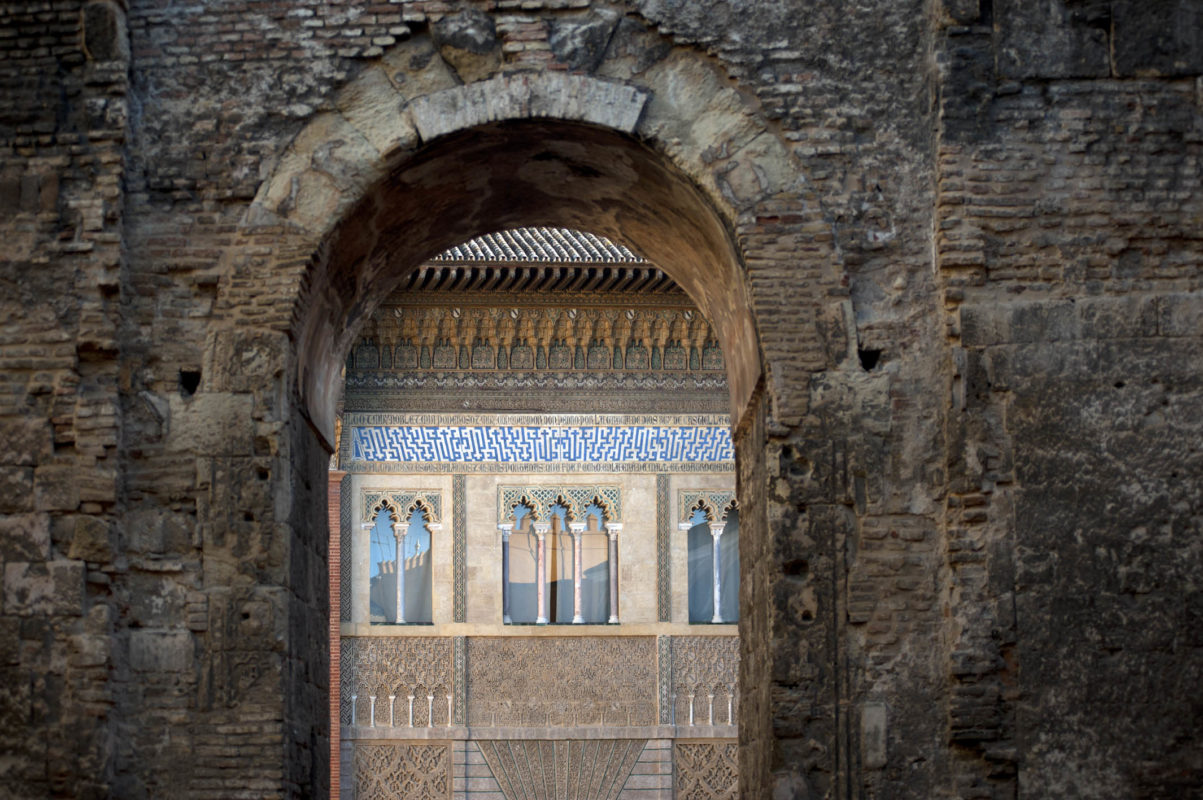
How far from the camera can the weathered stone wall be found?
18.7ft

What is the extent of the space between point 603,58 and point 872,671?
2.57 m

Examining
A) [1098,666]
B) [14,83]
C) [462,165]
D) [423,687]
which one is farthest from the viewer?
[423,687]

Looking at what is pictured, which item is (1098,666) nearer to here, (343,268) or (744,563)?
(744,563)

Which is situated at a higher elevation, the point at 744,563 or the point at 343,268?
the point at 343,268

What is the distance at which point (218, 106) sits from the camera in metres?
6.20

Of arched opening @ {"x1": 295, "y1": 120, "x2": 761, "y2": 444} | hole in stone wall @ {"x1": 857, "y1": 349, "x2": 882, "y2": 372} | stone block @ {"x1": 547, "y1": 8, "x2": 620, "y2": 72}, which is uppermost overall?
stone block @ {"x1": 547, "y1": 8, "x2": 620, "y2": 72}

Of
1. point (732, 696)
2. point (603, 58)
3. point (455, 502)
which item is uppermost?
point (603, 58)

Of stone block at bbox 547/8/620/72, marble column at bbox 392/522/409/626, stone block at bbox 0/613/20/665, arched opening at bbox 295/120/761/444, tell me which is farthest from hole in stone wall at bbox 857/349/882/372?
marble column at bbox 392/522/409/626

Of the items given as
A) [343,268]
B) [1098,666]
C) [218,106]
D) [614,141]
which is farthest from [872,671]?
[218,106]

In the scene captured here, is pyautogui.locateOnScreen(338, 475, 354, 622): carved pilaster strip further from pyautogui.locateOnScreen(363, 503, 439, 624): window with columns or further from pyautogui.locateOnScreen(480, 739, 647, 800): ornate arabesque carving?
pyautogui.locateOnScreen(480, 739, 647, 800): ornate arabesque carving

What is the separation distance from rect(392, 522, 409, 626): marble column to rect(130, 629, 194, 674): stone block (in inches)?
321

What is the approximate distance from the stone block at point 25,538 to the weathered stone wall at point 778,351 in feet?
0.04

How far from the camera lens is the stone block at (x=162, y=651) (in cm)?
584

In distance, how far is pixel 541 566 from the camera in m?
14.2
